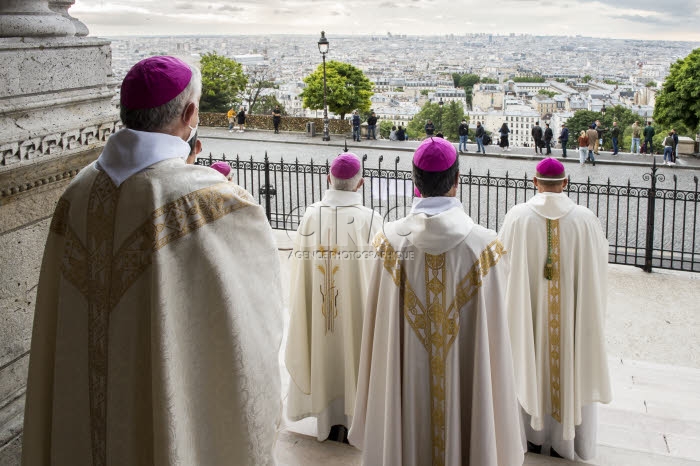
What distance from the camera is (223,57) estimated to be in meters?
35.7

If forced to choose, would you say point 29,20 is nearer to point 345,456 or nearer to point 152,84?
point 152,84

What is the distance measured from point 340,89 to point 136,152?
28.2m

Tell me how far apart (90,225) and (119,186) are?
152mm

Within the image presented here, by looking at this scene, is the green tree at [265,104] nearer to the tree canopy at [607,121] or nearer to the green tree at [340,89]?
the green tree at [340,89]

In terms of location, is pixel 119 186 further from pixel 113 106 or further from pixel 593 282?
pixel 593 282

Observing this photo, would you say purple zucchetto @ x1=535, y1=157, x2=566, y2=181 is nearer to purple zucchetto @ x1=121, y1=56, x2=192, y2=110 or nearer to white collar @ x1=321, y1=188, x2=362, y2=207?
white collar @ x1=321, y1=188, x2=362, y2=207

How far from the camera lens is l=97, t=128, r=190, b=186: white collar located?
196 cm

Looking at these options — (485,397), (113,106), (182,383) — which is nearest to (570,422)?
(485,397)

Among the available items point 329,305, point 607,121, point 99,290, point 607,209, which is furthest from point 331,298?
point 607,121

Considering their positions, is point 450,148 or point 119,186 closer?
point 119,186

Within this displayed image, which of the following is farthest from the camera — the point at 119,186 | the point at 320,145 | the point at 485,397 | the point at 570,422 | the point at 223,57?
the point at 223,57

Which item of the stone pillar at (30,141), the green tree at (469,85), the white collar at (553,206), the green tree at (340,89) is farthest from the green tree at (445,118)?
the green tree at (469,85)

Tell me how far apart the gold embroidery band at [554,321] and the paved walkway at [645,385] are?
38 cm

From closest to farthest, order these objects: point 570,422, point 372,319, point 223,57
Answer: point 372,319
point 570,422
point 223,57
